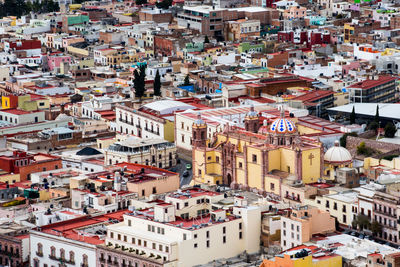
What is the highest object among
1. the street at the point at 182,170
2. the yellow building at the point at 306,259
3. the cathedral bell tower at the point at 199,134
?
the cathedral bell tower at the point at 199,134

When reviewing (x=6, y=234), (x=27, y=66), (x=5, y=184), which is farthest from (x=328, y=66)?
(x=6, y=234)

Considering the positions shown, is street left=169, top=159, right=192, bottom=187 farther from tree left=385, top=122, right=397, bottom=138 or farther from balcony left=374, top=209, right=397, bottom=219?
balcony left=374, top=209, right=397, bottom=219

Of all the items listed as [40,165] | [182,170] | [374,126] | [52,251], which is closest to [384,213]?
[52,251]

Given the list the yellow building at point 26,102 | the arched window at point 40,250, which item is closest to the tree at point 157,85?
the yellow building at point 26,102

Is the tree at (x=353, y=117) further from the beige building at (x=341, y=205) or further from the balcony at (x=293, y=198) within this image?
the beige building at (x=341, y=205)

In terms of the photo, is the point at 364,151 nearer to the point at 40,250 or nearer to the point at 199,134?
the point at 199,134
